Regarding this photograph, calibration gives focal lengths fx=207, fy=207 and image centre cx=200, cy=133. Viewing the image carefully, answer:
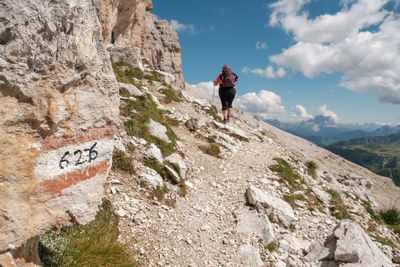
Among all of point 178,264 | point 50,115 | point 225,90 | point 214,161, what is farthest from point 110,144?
point 225,90

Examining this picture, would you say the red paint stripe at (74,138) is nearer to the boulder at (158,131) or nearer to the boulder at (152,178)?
the boulder at (152,178)

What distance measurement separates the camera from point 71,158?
3877 millimetres

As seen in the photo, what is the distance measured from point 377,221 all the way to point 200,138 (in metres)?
11.0

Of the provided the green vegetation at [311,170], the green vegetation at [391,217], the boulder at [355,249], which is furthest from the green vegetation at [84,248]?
the green vegetation at [391,217]

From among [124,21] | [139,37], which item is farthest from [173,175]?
[139,37]

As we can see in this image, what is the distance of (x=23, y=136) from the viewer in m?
3.14

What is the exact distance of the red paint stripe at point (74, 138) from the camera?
3.49 m

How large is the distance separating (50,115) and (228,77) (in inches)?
454

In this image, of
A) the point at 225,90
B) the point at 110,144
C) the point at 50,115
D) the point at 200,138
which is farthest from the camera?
the point at 225,90

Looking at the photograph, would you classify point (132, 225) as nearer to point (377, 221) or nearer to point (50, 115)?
point (50, 115)

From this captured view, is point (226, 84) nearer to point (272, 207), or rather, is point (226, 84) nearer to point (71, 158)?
point (272, 207)

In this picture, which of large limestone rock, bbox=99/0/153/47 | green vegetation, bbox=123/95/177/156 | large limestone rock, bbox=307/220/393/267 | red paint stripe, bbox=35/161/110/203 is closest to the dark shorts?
green vegetation, bbox=123/95/177/156

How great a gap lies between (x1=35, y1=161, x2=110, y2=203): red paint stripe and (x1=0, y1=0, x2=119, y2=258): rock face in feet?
0.06

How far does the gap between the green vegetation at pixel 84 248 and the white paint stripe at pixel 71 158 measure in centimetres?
151
